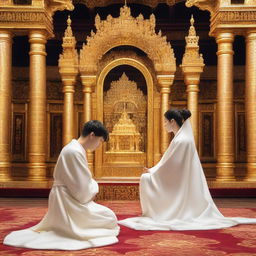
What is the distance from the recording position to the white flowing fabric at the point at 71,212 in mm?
3990

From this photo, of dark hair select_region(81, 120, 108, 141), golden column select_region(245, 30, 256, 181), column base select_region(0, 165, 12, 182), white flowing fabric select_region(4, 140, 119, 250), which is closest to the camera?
white flowing fabric select_region(4, 140, 119, 250)

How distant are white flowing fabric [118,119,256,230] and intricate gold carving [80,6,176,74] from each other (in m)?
4.81

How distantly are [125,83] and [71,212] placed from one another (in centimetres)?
686

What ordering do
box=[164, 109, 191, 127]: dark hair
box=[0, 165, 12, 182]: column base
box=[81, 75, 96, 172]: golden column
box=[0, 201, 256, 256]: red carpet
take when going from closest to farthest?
1. box=[0, 201, 256, 256]: red carpet
2. box=[164, 109, 191, 127]: dark hair
3. box=[0, 165, 12, 182]: column base
4. box=[81, 75, 96, 172]: golden column

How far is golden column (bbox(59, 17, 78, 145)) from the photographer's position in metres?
10.0

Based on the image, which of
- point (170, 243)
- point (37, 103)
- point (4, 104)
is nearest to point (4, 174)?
point (4, 104)

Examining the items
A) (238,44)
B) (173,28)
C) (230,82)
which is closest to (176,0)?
(173,28)

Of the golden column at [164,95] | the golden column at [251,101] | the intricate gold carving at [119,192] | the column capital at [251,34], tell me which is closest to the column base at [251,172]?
the golden column at [251,101]

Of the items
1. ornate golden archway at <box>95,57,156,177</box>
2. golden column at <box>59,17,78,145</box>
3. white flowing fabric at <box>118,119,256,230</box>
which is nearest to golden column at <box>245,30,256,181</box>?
ornate golden archway at <box>95,57,156,177</box>

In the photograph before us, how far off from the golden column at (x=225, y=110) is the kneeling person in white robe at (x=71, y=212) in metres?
5.73

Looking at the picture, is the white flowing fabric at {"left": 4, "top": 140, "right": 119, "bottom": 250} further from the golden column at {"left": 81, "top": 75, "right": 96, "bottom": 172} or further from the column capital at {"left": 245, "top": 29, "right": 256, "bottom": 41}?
the column capital at {"left": 245, "top": 29, "right": 256, "bottom": 41}

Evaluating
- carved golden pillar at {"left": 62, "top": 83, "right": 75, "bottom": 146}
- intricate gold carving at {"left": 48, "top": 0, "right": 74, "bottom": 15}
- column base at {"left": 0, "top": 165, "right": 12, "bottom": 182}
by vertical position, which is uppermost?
intricate gold carving at {"left": 48, "top": 0, "right": 74, "bottom": 15}

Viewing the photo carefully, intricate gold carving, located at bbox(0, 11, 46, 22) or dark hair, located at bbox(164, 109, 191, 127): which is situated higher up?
intricate gold carving, located at bbox(0, 11, 46, 22)

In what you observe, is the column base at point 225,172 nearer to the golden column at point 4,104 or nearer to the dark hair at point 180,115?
the dark hair at point 180,115
